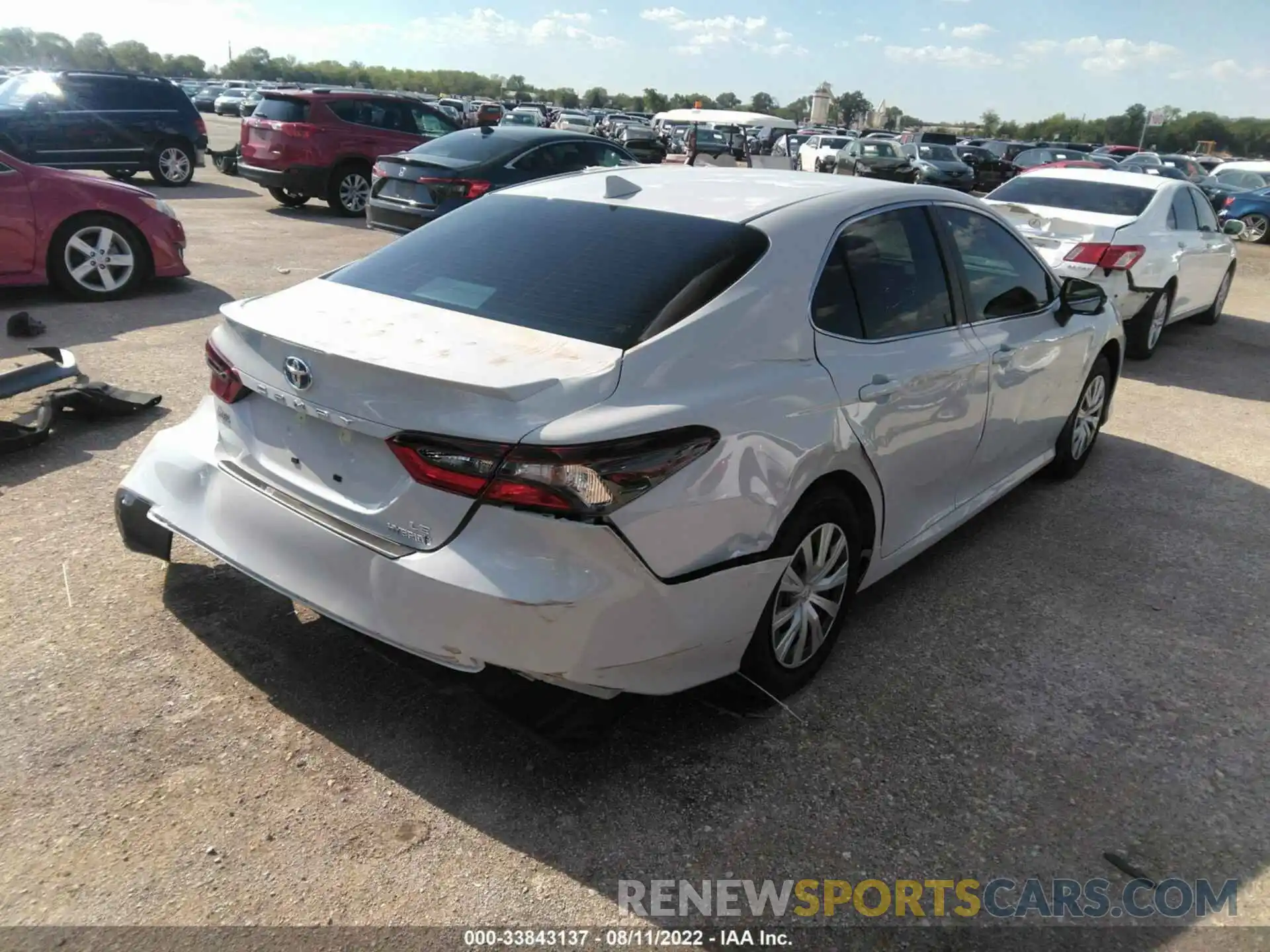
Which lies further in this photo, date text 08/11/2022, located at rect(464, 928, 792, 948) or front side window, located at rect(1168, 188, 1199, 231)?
front side window, located at rect(1168, 188, 1199, 231)

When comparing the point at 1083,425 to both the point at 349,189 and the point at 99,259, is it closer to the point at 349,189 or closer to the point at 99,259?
the point at 99,259

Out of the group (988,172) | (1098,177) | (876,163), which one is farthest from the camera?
(988,172)

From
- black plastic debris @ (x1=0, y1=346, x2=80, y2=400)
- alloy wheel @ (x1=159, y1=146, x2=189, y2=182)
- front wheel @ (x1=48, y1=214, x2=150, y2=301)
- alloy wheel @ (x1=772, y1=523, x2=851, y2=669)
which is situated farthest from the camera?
alloy wheel @ (x1=159, y1=146, x2=189, y2=182)

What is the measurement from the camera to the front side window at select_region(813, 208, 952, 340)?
3199 millimetres

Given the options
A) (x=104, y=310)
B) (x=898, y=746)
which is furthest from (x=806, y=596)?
(x=104, y=310)

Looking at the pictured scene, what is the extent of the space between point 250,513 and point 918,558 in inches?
115

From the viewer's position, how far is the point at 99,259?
26.7 feet

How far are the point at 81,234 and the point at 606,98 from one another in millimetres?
138301

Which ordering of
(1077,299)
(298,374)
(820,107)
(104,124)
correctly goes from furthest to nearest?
(820,107)
(104,124)
(1077,299)
(298,374)

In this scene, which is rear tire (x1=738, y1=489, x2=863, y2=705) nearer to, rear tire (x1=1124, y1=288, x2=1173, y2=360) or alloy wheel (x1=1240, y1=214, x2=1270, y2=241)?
rear tire (x1=1124, y1=288, x2=1173, y2=360)

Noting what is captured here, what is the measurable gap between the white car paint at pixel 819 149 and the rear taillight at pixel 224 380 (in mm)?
28625

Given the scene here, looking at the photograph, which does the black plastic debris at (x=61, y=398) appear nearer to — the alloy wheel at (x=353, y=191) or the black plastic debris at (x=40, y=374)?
the black plastic debris at (x=40, y=374)

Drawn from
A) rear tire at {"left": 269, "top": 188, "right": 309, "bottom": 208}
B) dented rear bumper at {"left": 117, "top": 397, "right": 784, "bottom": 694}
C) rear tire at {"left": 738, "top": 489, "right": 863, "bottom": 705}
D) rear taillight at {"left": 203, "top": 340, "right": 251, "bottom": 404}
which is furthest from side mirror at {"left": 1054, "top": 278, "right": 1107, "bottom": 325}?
rear tire at {"left": 269, "top": 188, "right": 309, "bottom": 208}

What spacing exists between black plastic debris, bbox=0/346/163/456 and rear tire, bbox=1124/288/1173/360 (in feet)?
25.7
